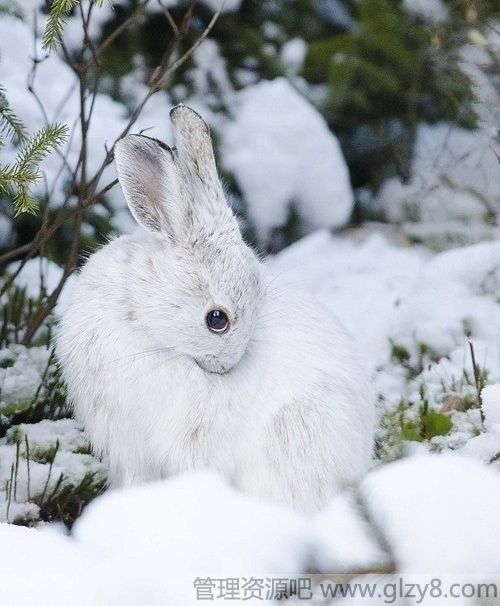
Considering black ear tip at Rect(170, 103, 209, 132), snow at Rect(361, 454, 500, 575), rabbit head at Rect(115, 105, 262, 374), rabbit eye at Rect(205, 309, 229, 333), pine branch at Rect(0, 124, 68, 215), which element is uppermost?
black ear tip at Rect(170, 103, 209, 132)

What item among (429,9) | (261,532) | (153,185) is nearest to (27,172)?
(153,185)

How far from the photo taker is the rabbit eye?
6.97 feet

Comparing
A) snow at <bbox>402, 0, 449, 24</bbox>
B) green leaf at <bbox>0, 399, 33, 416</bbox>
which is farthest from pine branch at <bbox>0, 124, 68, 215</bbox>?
snow at <bbox>402, 0, 449, 24</bbox>

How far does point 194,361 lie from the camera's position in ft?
7.32

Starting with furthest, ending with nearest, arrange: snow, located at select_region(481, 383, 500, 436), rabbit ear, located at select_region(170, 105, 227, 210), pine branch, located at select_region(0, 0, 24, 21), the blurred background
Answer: pine branch, located at select_region(0, 0, 24, 21), the blurred background, rabbit ear, located at select_region(170, 105, 227, 210), snow, located at select_region(481, 383, 500, 436)

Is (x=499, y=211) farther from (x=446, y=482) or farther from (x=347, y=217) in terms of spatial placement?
(x=446, y=482)

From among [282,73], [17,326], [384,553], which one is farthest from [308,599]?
[282,73]

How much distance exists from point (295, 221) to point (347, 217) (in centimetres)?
28

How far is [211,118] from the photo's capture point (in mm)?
4539

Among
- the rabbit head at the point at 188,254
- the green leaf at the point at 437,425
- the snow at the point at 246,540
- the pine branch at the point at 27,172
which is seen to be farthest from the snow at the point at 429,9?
the snow at the point at 246,540

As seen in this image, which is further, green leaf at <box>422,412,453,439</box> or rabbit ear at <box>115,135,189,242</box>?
green leaf at <box>422,412,453,439</box>

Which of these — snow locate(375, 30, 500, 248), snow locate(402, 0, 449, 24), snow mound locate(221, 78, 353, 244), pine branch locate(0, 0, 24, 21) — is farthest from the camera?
snow locate(402, 0, 449, 24)

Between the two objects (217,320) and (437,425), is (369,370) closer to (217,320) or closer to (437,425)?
(437,425)

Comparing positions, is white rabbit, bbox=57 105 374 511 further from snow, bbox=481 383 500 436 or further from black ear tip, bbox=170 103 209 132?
snow, bbox=481 383 500 436
